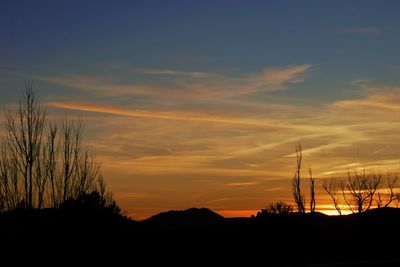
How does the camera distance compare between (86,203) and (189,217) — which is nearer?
(86,203)

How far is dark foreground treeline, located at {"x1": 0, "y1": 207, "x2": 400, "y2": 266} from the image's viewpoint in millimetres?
24823

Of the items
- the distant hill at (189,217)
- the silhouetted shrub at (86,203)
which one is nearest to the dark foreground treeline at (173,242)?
the silhouetted shrub at (86,203)

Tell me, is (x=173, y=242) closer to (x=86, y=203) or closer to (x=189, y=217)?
(x=86, y=203)

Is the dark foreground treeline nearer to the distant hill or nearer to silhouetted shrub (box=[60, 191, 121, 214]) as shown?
silhouetted shrub (box=[60, 191, 121, 214])

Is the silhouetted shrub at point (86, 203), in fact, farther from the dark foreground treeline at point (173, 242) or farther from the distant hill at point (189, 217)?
the distant hill at point (189, 217)

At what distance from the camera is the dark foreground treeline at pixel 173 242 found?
2482 centimetres

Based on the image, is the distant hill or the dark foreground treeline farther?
the distant hill

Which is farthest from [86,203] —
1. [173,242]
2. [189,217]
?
[189,217]

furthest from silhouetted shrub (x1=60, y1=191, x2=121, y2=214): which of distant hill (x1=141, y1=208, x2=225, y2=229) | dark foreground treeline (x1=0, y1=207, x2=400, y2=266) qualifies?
distant hill (x1=141, y1=208, x2=225, y2=229)

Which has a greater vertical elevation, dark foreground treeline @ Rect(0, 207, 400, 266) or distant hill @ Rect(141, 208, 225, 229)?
distant hill @ Rect(141, 208, 225, 229)

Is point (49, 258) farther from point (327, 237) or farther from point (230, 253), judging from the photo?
point (327, 237)

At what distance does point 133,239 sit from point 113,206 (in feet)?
29.7

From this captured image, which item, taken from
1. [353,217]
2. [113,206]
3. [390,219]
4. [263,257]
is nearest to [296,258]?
[263,257]

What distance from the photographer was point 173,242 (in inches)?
1155
